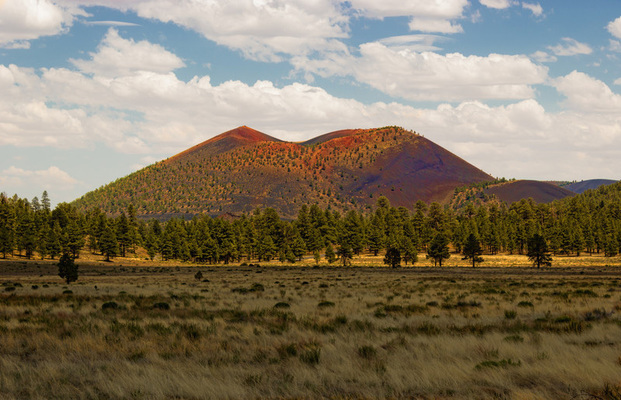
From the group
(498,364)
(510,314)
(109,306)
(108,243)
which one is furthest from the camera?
(108,243)

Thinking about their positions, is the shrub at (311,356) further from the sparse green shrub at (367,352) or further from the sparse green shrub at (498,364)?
the sparse green shrub at (498,364)

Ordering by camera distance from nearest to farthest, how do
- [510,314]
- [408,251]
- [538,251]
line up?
1. [510,314]
2. [538,251]
3. [408,251]

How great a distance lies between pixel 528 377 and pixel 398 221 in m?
153

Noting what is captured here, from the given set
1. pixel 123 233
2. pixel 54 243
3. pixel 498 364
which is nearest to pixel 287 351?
pixel 498 364

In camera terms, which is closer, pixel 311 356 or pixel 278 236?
pixel 311 356

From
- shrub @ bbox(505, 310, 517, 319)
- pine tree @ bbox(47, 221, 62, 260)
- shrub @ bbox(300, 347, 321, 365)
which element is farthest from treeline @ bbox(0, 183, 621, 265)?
shrub @ bbox(300, 347, 321, 365)

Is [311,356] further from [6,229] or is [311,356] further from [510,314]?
[6,229]

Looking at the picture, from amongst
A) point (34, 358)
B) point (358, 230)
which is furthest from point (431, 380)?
point (358, 230)

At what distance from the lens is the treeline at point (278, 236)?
382ft

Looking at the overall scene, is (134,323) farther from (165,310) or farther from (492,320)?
(492,320)

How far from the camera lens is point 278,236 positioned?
13925 centimetres

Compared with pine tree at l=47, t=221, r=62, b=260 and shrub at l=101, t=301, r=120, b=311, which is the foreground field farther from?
pine tree at l=47, t=221, r=62, b=260

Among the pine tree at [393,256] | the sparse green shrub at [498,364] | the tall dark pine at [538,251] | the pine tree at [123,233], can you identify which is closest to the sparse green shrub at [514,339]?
the sparse green shrub at [498,364]

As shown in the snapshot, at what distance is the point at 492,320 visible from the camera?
16859 mm
